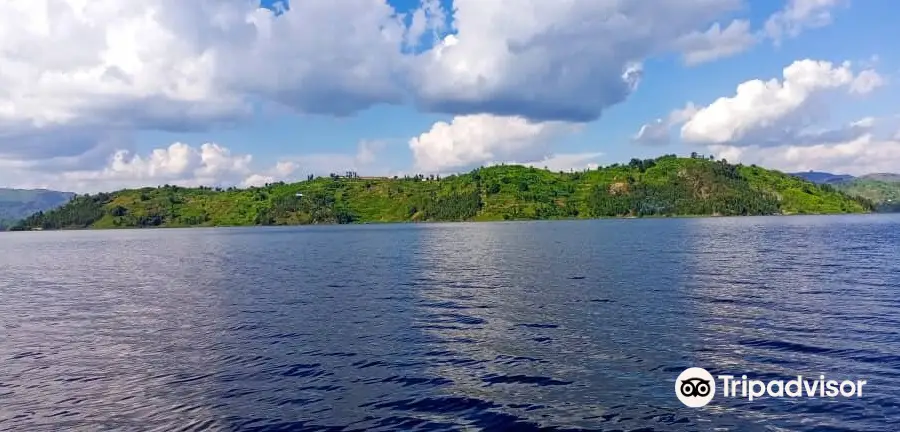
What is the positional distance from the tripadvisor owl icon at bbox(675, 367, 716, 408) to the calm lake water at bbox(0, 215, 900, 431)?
0.54 metres

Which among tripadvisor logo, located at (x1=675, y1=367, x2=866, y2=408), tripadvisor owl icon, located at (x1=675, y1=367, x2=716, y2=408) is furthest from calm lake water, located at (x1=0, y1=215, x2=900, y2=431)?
tripadvisor logo, located at (x1=675, y1=367, x2=866, y2=408)

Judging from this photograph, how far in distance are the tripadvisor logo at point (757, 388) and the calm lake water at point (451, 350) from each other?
0.71 meters

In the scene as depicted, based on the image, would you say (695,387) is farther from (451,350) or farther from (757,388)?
(451,350)

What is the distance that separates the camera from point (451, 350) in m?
38.3

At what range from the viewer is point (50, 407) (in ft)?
94.8

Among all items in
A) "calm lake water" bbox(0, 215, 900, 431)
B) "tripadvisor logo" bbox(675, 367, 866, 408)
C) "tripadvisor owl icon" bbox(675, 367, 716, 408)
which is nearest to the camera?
"calm lake water" bbox(0, 215, 900, 431)

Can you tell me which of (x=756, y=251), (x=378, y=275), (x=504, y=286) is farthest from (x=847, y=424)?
(x=756, y=251)

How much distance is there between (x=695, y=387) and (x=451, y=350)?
48.5ft

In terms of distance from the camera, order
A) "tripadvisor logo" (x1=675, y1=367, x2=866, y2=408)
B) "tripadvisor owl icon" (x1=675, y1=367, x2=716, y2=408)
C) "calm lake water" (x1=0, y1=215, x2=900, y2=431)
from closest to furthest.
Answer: "calm lake water" (x1=0, y1=215, x2=900, y2=431), "tripadvisor owl icon" (x1=675, y1=367, x2=716, y2=408), "tripadvisor logo" (x1=675, y1=367, x2=866, y2=408)

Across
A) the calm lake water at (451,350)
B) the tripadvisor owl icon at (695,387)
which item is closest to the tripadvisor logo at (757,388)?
the tripadvisor owl icon at (695,387)

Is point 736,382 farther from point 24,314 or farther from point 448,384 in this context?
Result: point 24,314

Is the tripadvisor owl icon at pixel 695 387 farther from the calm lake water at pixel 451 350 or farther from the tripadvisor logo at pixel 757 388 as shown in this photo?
the calm lake water at pixel 451 350

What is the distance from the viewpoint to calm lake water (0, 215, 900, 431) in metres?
26.5

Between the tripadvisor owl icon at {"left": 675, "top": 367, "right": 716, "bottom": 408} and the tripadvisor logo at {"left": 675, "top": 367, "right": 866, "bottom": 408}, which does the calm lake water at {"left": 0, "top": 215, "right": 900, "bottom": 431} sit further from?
the tripadvisor logo at {"left": 675, "top": 367, "right": 866, "bottom": 408}
